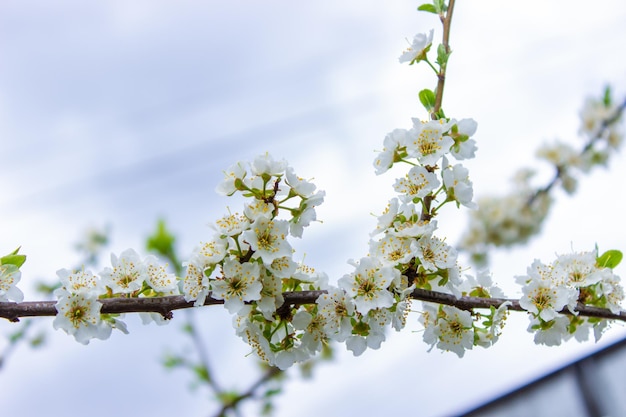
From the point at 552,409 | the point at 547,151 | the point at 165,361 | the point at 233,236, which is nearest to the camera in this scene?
the point at 233,236

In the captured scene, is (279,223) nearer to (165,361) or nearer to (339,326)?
(339,326)

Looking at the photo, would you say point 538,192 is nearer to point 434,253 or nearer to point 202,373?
point 202,373

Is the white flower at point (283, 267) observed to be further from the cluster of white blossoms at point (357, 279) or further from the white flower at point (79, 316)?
the white flower at point (79, 316)

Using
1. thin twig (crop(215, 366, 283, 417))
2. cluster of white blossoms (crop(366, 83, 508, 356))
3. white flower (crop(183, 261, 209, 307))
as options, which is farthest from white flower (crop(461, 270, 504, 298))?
thin twig (crop(215, 366, 283, 417))

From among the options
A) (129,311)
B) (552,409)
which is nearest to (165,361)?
(552,409)

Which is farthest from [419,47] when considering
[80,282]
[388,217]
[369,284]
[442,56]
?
[80,282]

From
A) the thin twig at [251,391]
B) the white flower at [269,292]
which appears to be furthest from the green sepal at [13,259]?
the thin twig at [251,391]
